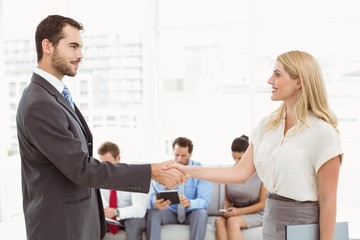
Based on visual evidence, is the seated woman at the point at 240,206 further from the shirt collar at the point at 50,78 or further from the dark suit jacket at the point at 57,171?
the shirt collar at the point at 50,78

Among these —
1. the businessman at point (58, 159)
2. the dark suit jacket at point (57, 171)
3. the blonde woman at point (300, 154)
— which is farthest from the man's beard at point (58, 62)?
the blonde woman at point (300, 154)

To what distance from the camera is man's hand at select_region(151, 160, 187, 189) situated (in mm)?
2408

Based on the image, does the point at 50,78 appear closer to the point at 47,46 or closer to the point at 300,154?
the point at 47,46

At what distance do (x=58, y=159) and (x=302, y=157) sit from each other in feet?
3.46

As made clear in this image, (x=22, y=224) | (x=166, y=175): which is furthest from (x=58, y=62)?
(x=22, y=224)

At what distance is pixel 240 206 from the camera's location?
169 inches

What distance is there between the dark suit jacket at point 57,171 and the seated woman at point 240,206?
2.01m

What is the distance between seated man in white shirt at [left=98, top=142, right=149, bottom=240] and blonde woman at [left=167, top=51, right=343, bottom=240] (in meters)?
1.95

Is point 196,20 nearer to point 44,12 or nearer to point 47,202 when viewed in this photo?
point 44,12

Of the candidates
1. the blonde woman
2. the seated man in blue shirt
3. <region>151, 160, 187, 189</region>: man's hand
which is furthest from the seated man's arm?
the blonde woman

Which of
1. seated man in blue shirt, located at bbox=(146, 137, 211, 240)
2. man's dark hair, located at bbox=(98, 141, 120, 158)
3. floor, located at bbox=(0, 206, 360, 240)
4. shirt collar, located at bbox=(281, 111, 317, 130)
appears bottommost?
floor, located at bbox=(0, 206, 360, 240)

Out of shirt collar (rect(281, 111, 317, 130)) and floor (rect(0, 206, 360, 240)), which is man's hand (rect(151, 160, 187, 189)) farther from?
floor (rect(0, 206, 360, 240))

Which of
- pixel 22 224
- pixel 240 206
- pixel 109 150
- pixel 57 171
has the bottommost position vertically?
pixel 22 224

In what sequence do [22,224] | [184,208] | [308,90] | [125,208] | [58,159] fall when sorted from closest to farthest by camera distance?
[58,159], [308,90], [125,208], [184,208], [22,224]
